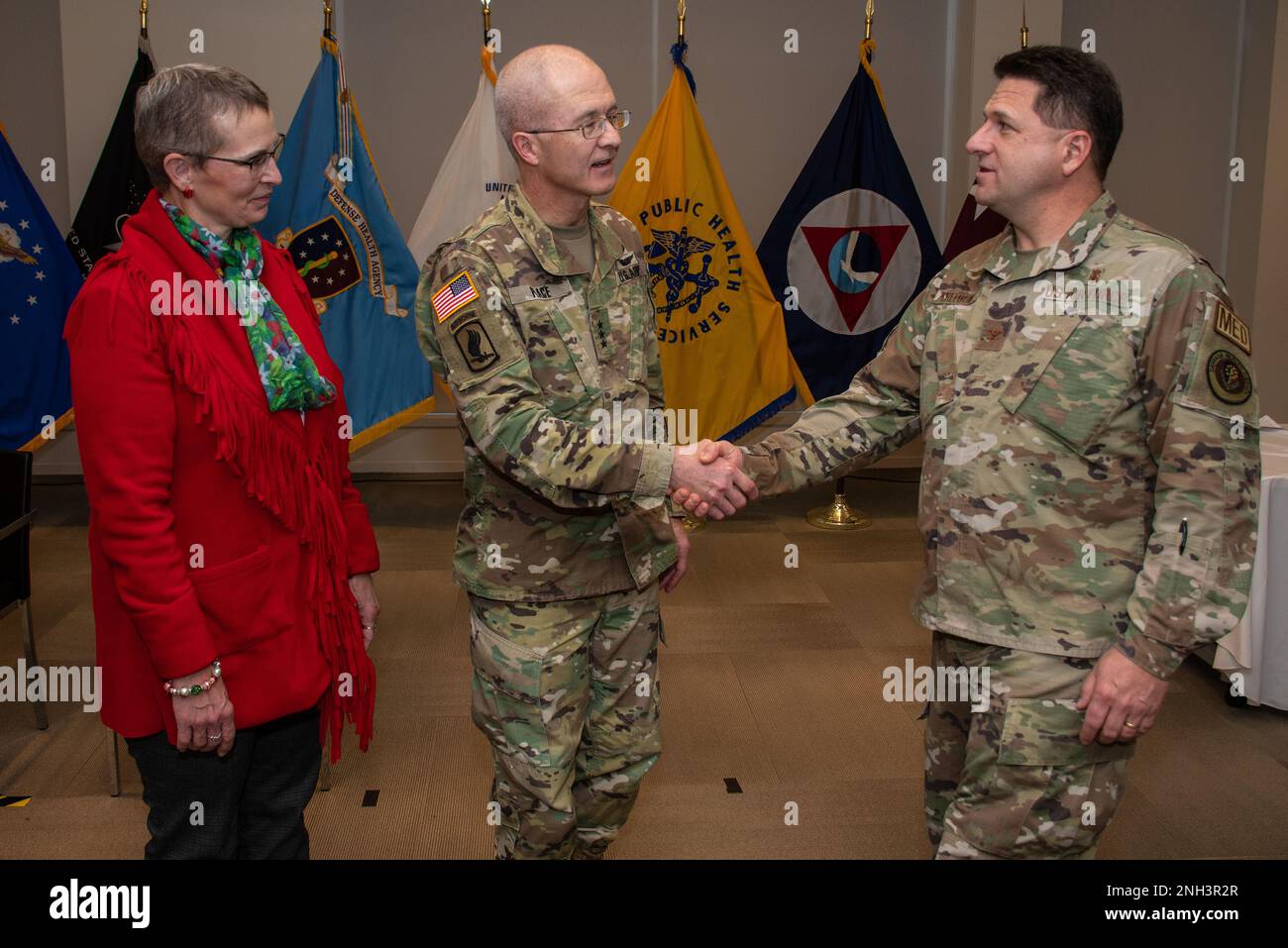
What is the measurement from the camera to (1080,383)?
5.82 feet

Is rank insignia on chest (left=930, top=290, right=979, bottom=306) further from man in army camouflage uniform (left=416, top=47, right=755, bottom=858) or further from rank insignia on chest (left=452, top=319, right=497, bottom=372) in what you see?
rank insignia on chest (left=452, top=319, right=497, bottom=372)

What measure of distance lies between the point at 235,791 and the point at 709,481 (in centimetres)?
93

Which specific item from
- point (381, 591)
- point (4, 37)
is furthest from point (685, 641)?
point (4, 37)

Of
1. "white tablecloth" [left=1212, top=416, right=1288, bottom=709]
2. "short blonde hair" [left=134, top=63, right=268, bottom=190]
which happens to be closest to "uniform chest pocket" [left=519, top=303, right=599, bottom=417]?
"short blonde hair" [left=134, top=63, right=268, bottom=190]

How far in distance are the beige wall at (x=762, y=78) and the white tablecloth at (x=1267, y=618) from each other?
9.67ft

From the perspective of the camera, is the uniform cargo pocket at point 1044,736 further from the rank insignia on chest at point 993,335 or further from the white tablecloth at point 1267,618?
the white tablecloth at point 1267,618

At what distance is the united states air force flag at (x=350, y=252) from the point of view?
4.82 m

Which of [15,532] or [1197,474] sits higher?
[1197,474]

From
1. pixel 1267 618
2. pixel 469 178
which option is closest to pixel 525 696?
pixel 1267 618

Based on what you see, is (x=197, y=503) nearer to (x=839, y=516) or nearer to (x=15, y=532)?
(x=15, y=532)

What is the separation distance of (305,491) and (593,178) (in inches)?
28.7

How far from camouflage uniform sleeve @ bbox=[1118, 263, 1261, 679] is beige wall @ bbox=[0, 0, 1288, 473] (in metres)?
4.32

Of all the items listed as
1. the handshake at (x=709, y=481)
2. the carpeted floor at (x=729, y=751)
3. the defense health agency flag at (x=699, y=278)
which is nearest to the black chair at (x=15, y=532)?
the carpeted floor at (x=729, y=751)

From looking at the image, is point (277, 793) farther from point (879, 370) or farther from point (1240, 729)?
point (1240, 729)
